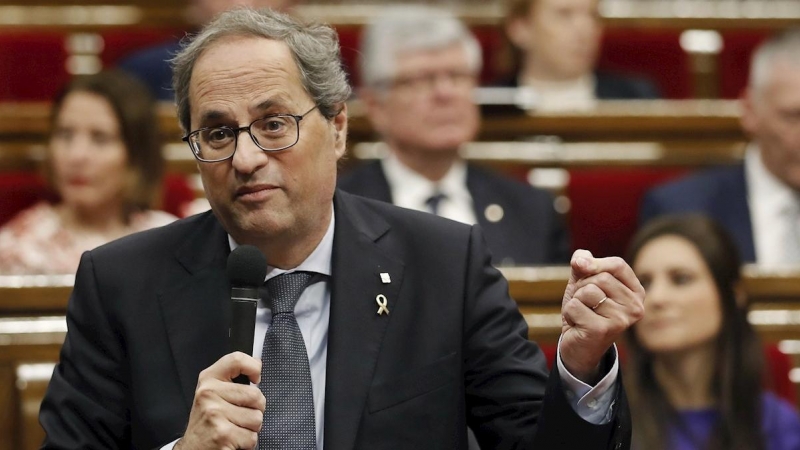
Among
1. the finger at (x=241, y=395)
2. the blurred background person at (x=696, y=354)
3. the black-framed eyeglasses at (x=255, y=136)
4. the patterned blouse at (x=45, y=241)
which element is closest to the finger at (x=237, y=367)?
the finger at (x=241, y=395)

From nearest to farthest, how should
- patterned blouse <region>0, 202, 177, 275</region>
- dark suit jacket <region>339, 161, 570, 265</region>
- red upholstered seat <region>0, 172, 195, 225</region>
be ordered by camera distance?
1. patterned blouse <region>0, 202, 177, 275</region>
2. dark suit jacket <region>339, 161, 570, 265</region>
3. red upholstered seat <region>0, 172, 195, 225</region>

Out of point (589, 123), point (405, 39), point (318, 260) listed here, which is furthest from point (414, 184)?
point (318, 260)

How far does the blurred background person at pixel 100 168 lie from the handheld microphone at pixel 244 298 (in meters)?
1.06

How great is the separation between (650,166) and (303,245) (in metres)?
A: 1.33

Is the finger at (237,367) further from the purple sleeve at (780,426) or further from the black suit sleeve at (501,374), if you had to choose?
the purple sleeve at (780,426)

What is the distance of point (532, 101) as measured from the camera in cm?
233

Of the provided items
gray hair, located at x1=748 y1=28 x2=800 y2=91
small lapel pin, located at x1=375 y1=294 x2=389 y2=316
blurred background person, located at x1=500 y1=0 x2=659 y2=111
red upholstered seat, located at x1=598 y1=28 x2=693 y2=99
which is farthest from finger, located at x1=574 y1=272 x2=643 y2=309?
red upholstered seat, located at x1=598 y1=28 x2=693 y2=99

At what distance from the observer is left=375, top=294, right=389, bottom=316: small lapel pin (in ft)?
3.34

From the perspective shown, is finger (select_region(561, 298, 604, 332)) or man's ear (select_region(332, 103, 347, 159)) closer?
finger (select_region(561, 298, 604, 332))

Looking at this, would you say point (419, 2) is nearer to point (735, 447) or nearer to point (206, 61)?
point (735, 447)

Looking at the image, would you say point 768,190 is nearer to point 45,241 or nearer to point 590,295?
point 45,241

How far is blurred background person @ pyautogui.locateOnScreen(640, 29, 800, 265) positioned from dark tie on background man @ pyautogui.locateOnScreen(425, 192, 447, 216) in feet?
1.07

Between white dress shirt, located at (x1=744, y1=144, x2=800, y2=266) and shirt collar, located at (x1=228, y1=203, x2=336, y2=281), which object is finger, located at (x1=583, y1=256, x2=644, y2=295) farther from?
white dress shirt, located at (x1=744, y1=144, x2=800, y2=266)

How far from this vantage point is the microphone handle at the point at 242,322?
82 centimetres
